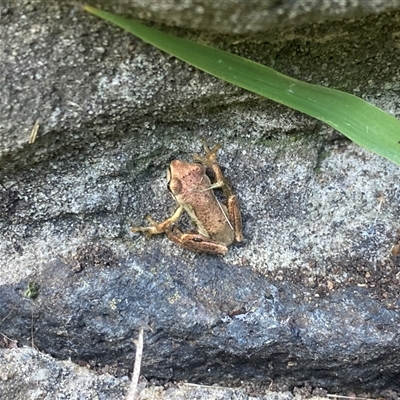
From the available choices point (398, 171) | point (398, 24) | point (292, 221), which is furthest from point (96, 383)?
point (398, 24)

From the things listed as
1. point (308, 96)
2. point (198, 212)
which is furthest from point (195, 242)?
point (308, 96)

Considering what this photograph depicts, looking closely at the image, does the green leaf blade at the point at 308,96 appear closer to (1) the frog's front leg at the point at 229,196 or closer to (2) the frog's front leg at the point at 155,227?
(1) the frog's front leg at the point at 229,196

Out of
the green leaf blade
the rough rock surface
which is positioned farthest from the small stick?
the green leaf blade

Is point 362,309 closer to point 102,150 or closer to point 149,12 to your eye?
point 102,150

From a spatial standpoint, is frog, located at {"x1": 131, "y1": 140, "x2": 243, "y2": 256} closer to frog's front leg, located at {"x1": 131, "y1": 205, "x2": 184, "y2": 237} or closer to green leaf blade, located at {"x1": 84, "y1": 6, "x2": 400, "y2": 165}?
frog's front leg, located at {"x1": 131, "y1": 205, "x2": 184, "y2": 237}

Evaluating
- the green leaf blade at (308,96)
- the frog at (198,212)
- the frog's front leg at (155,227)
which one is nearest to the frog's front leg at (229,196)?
the frog at (198,212)

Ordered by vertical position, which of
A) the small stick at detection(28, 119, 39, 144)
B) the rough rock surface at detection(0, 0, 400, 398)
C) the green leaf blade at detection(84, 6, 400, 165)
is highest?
the green leaf blade at detection(84, 6, 400, 165)
